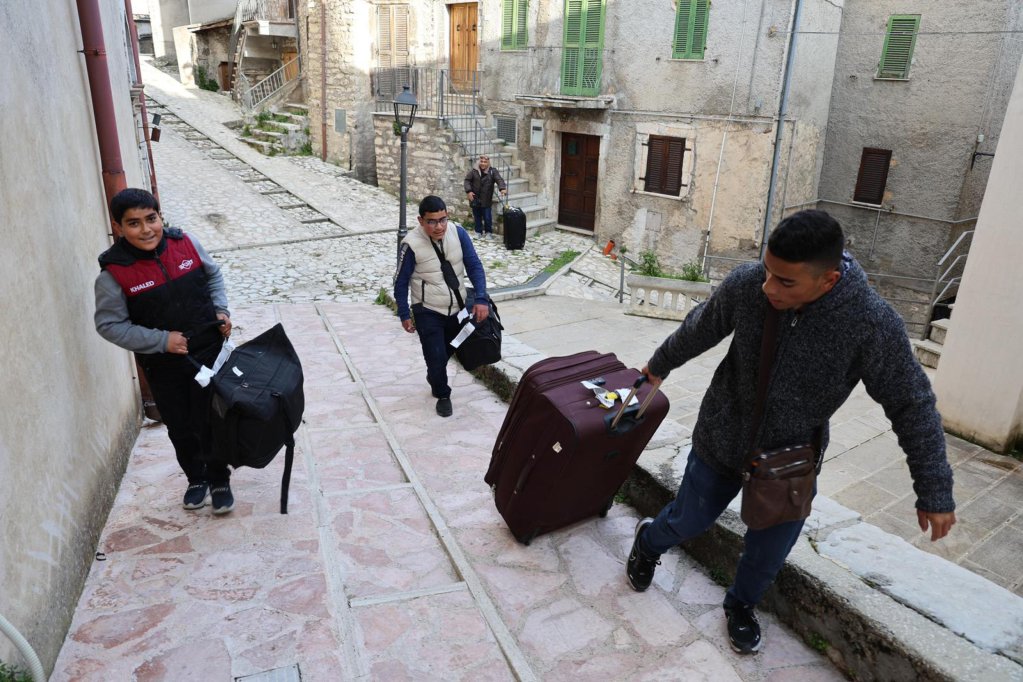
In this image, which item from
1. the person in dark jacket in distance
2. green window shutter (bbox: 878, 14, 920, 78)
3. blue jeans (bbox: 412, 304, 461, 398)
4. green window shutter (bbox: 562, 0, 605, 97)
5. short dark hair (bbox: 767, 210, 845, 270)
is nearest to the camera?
short dark hair (bbox: 767, 210, 845, 270)

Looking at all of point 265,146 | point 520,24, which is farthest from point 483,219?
point 265,146

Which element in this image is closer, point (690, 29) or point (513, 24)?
point (690, 29)

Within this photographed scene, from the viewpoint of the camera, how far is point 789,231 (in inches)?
79.4

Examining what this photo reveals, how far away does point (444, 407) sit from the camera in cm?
496

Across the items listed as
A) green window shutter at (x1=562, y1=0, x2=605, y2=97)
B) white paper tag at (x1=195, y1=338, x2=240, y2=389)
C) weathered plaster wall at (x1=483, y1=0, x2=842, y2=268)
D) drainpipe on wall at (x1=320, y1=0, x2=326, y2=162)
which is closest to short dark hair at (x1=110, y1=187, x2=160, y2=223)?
white paper tag at (x1=195, y1=338, x2=240, y2=389)

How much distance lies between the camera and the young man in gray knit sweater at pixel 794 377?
2.09 meters

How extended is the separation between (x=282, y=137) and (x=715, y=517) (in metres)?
19.7

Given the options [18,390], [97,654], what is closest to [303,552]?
[97,654]

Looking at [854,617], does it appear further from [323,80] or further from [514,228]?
[323,80]

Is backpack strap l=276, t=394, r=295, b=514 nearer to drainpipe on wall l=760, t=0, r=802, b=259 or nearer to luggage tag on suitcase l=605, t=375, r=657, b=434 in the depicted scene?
luggage tag on suitcase l=605, t=375, r=657, b=434

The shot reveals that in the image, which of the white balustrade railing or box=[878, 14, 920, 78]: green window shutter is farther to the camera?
box=[878, 14, 920, 78]: green window shutter

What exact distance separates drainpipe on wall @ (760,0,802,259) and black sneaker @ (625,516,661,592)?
11242 millimetres

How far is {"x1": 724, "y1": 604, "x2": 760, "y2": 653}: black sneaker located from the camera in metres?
2.67

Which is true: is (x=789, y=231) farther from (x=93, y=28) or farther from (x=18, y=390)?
(x=93, y=28)
